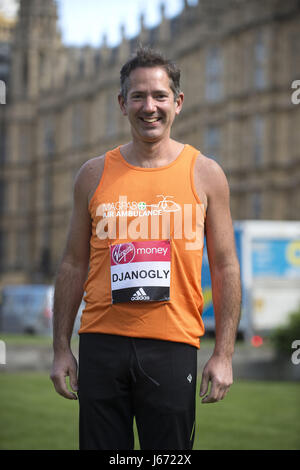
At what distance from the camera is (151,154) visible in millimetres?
2781

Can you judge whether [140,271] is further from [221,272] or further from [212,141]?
[212,141]

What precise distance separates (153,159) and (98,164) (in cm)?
17

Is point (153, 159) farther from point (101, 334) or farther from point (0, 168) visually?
point (0, 168)

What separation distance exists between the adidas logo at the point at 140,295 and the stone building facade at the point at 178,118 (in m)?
27.8

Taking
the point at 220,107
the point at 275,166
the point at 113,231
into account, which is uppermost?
the point at 220,107

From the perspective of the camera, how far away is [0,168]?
2427 inches

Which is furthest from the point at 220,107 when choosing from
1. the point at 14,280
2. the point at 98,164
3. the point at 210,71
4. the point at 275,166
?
the point at 98,164

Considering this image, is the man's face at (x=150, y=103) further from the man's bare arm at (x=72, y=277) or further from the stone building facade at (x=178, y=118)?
the stone building facade at (x=178, y=118)

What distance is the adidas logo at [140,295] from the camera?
104 inches

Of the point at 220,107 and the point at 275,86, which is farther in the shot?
the point at 220,107

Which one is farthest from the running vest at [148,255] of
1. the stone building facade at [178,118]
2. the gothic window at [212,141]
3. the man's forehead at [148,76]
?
the gothic window at [212,141]

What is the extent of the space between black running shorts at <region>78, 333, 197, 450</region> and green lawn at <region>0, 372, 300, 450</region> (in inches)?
136

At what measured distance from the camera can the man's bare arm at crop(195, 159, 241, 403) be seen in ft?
8.86

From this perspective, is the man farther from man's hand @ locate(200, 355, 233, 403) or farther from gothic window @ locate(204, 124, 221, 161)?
gothic window @ locate(204, 124, 221, 161)
